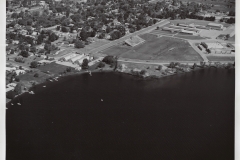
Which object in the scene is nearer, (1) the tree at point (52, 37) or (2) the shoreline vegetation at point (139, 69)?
(2) the shoreline vegetation at point (139, 69)

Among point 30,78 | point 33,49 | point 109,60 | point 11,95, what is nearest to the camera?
point 11,95

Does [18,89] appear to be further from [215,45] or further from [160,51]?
[215,45]

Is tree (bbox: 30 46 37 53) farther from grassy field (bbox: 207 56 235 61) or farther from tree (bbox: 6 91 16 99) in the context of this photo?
grassy field (bbox: 207 56 235 61)

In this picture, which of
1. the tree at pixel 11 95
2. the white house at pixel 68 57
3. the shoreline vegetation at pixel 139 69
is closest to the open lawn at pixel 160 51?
the shoreline vegetation at pixel 139 69

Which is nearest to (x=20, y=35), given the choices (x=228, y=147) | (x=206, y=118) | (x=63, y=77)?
(x=63, y=77)

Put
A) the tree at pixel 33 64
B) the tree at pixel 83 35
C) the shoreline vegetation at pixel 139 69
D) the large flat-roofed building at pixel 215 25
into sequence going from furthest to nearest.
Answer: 1. the large flat-roofed building at pixel 215 25
2. the tree at pixel 83 35
3. the tree at pixel 33 64
4. the shoreline vegetation at pixel 139 69

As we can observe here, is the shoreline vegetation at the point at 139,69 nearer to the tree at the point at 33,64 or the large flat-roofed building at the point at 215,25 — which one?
the tree at the point at 33,64

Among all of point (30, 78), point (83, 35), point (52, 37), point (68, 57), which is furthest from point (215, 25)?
point (30, 78)

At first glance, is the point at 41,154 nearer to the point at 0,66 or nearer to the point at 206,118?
the point at 0,66

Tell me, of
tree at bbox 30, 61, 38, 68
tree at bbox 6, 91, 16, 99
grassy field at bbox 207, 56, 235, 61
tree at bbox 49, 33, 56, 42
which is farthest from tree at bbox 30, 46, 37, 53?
grassy field at bbox 207, 56, 235, 61
